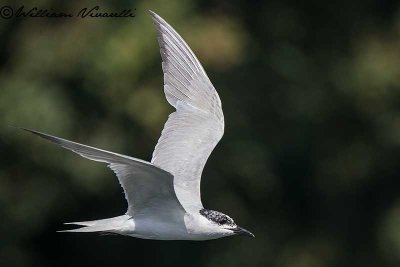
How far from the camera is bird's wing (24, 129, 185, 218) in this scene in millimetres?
7355

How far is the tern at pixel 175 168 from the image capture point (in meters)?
7.60

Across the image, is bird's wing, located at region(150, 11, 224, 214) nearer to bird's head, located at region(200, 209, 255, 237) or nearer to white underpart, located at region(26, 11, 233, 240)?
white underpart, located at region(26, 11, 233, 240)

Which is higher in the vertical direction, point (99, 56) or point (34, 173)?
point (99, 56)

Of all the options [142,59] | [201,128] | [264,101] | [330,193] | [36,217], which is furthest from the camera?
[330,193]

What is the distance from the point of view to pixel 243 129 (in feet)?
46.4

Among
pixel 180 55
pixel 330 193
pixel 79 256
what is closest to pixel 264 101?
pixel 330 193

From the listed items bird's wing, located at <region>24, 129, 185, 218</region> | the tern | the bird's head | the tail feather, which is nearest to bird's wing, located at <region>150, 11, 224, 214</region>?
the tern

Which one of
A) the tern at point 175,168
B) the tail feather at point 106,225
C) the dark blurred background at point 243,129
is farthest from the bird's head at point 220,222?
the dark blurred background at point 243,129

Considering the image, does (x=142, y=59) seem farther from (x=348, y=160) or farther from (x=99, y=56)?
(x=348, y=160)

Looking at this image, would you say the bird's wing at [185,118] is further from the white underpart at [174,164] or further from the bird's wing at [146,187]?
the bird's wing at [146,187]

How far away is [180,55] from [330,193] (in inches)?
268

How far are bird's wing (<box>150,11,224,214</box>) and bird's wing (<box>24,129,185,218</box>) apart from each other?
0.41 meters

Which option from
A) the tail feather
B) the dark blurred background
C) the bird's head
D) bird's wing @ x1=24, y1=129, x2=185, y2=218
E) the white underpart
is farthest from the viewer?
the dark blurred background

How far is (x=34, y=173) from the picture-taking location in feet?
43.2
